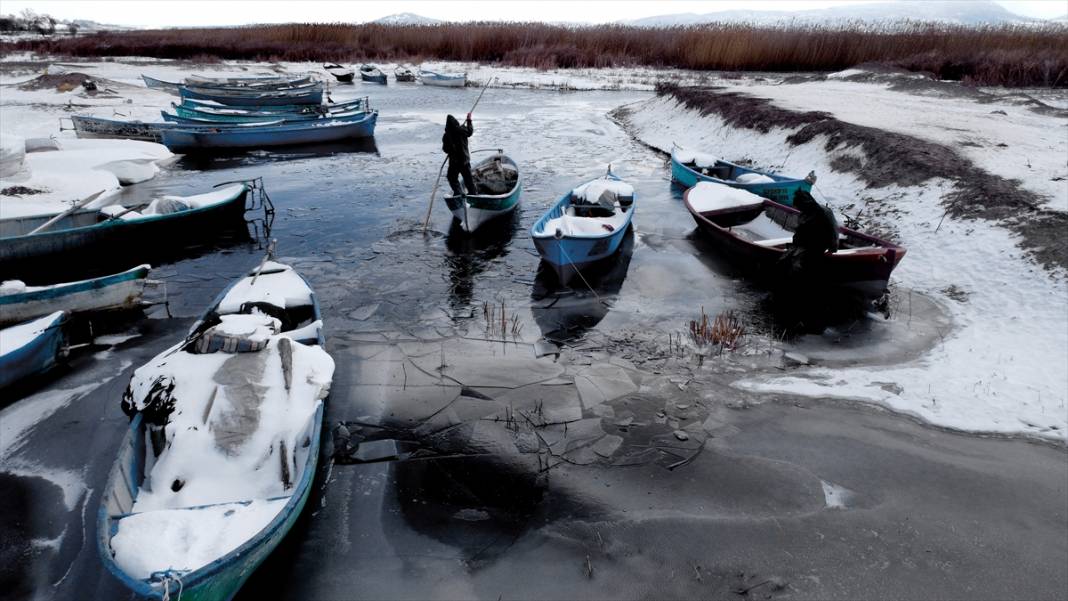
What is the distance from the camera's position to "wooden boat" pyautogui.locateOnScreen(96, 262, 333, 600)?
3943 millimetres

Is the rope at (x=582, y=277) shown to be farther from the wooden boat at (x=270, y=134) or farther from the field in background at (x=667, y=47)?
the field in background at (x=667, y=47)

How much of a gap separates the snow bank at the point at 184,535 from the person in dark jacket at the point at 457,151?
923 centimetres

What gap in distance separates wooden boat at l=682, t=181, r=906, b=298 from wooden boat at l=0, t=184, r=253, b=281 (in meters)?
10.6

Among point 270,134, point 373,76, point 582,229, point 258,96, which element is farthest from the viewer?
point 373,76

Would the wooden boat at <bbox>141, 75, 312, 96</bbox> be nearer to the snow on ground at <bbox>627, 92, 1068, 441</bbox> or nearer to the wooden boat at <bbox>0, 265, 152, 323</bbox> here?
the wooden boat at <bbox>0, 265, 152, 323</bbox>

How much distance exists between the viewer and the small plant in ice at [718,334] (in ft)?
27.2

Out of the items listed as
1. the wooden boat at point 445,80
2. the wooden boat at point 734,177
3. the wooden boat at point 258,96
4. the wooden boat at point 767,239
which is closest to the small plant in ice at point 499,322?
the wooden boat at point 767,239

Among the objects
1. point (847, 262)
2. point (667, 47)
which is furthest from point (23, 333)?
point (667, 47)

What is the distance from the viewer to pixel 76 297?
830 centimetres

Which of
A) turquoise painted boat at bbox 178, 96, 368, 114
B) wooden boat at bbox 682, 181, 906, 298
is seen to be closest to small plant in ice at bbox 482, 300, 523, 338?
wooden boat at bbox 682, 181, 906, 298

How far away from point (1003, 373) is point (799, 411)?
2.93 metres

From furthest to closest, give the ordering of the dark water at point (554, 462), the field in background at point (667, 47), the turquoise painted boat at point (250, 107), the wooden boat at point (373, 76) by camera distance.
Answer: the wooden boat at point (373, 76)
the field in background at point (667, 47)
the turquoise painted boat at point (250, 107)
the dark water at point (554, 462)

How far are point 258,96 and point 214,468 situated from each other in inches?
983

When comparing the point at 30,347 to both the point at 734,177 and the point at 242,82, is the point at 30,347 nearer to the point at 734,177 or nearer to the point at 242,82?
the point at 734,177
